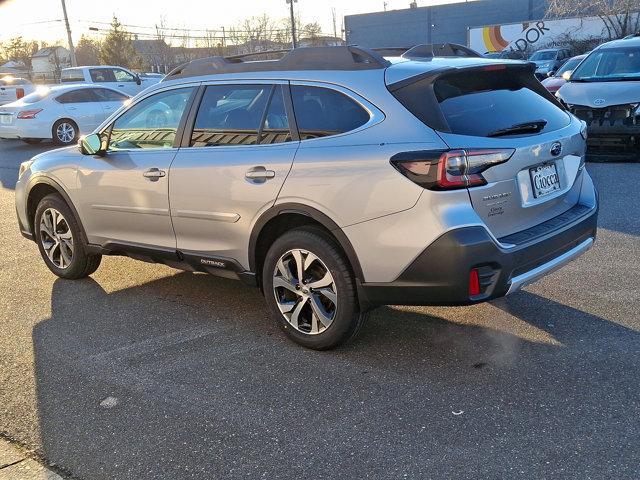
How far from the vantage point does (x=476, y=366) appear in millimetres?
3840

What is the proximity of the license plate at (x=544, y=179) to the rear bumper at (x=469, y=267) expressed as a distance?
0.67 ft

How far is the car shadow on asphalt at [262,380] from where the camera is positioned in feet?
10.5

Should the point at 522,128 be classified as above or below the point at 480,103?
below

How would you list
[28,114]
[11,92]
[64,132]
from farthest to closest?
[11,92]
[64,132]
[28,114]

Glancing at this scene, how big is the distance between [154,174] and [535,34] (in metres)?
46.9

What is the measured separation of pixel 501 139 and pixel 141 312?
292cm

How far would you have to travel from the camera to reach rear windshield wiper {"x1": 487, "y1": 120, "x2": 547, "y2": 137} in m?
3.73

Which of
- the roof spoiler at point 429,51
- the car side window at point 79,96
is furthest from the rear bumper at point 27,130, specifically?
the roof spoiler at point 429,51

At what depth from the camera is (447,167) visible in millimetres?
3445

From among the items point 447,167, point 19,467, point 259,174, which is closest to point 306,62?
point 259,174

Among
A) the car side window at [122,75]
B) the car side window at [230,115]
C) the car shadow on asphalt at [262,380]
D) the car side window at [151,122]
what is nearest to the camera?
the car shadow on asphalt at [262,380]

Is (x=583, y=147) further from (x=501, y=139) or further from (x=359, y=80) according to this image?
(x=359, y=80)

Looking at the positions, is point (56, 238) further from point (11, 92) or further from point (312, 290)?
point (11, 92)

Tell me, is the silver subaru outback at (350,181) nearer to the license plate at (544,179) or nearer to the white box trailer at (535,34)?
the license plate at (544,179)
